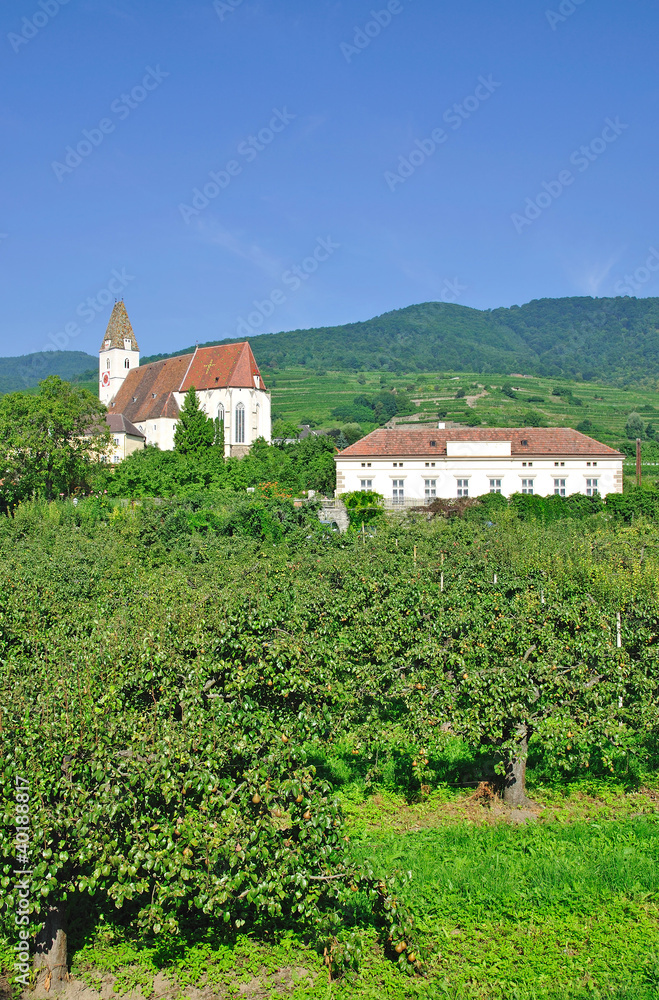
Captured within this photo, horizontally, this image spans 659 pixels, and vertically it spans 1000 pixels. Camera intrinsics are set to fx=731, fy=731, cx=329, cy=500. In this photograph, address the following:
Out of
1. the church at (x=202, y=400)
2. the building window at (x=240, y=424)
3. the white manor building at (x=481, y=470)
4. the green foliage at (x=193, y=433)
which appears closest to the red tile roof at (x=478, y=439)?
the white manor building at (x=481, y=470)

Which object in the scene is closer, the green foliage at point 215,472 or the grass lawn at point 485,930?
the grass lawn at point 485,930

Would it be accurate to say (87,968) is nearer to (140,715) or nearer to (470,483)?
(140,715)

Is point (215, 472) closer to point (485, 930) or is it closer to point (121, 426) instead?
point (121, 426)

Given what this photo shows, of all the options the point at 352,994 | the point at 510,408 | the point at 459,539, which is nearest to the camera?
the point at 352,994

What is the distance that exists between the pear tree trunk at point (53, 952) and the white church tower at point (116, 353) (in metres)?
78.3

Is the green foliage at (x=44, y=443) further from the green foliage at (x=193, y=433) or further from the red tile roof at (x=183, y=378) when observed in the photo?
the red tile roof at (x=183, y=378)

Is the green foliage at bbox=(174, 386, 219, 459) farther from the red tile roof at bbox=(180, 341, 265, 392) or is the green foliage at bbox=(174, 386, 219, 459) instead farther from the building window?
the red tile roof at bbox=(180, 341, 265, 392)

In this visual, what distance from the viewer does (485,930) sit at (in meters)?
8.39

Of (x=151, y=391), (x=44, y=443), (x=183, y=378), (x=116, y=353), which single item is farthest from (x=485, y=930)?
(x=116, y=353)

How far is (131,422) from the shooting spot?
73.8m

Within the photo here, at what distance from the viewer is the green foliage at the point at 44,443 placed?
137 ft

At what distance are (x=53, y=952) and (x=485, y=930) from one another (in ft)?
15.4

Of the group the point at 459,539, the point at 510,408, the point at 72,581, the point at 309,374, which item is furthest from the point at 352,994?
the point at 309,374

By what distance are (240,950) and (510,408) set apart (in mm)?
117462
